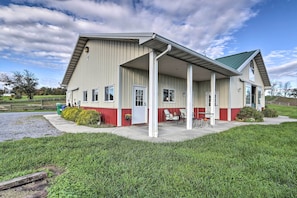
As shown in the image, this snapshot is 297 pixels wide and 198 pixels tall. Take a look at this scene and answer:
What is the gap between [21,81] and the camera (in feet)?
114

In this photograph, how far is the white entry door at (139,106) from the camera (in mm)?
8711

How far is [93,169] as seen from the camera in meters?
2.94

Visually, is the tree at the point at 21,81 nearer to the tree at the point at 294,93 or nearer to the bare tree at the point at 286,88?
the bare tree at the point at 286,88

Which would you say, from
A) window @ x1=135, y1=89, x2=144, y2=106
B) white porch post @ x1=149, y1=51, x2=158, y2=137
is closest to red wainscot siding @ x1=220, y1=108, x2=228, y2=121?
window @ x1=135, y1=89, x2=144, y2=106

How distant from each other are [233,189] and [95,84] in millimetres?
9906

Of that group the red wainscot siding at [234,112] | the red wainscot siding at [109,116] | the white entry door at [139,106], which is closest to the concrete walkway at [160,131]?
the red wainscot siding at [109,116]

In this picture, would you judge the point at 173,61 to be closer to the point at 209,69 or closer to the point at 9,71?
the point at 209,69

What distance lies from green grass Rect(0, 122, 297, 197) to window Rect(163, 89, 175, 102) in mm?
6058

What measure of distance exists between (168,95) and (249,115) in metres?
6.00

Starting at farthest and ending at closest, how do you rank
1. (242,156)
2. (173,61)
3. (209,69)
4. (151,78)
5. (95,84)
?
(95,84)
(209,69)
(173,61)
(151,78)
(242,156)

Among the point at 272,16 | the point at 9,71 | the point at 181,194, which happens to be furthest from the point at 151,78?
the point at 9,71

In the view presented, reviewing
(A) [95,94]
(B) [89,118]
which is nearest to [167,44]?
(B) [89,118]

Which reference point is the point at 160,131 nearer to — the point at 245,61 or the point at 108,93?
the point at 108,93

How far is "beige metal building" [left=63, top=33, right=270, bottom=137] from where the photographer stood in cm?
588
